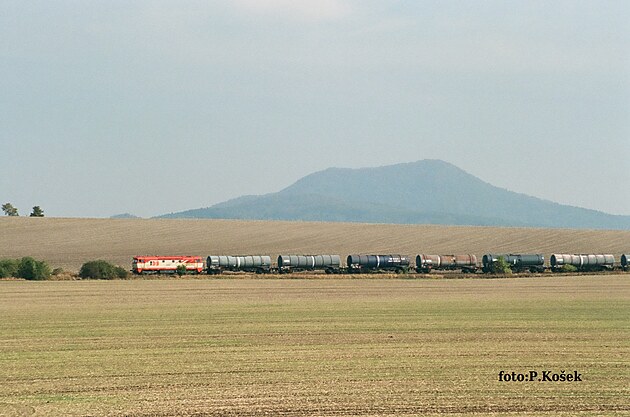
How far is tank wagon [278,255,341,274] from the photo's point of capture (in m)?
96.3

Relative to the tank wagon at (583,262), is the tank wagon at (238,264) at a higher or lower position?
higher

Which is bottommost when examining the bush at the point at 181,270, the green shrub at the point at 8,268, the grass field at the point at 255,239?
the bush at the point at 181,270

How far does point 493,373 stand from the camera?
26922 millimetres

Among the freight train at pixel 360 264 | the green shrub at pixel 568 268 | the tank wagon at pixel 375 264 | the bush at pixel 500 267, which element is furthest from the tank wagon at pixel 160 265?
the green shrub at pixel 568 268

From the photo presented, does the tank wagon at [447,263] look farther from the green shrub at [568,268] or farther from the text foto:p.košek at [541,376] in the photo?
the text foto:p.košek at [541,376]

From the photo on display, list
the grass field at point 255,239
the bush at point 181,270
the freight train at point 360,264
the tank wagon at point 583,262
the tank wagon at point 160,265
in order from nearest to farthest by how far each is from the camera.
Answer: the tank wagon at point 160,265
the bush at point 181,270
the freight train at point 360,264
the tank wagon at point 583,262
the grass field at point 255,239

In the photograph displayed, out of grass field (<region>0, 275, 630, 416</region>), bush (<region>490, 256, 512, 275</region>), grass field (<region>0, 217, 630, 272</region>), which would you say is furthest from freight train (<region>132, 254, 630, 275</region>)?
grass field (<region>0, 275, 630, 416</region>)

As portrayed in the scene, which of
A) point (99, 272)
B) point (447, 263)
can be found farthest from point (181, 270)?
point (447, 263)

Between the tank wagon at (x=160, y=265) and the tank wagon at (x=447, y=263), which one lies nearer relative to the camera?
the tank wagon at (x=160, y=265)

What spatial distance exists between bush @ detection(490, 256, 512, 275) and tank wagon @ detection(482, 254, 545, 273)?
2.85ft

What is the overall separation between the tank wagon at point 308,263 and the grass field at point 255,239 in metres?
14.1

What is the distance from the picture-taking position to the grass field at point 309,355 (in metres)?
22.9

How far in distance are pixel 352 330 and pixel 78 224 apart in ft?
346

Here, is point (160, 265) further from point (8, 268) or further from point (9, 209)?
point (9, 209)
